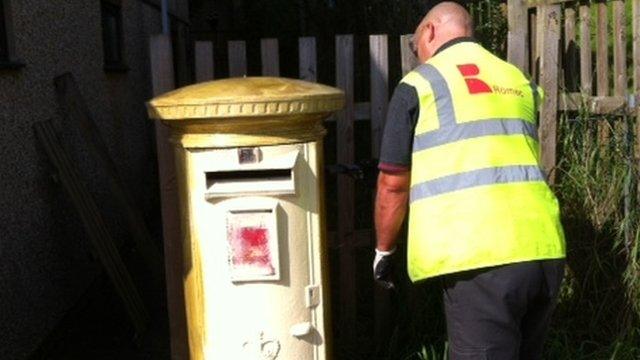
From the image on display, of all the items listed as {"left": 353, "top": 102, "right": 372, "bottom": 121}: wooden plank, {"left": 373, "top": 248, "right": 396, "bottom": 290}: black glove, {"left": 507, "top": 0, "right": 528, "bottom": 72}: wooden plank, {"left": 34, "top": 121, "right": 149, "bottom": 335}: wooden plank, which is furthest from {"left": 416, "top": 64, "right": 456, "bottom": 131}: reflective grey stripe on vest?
{"left": 34, "top": 121, "right": 149, "bottom": 335}: wooden plank

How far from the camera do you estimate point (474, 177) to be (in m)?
2.72

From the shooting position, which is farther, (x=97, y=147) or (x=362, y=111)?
(x=97, y=147)

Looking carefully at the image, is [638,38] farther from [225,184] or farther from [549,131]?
[225,184]

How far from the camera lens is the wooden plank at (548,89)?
4266 mm

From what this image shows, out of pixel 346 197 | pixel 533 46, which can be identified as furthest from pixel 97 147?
pixel 533 46

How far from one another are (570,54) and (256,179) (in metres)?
2.63

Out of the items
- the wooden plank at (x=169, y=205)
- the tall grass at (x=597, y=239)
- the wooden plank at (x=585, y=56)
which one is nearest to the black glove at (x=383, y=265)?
the wooden plank at (x=169, y=205)

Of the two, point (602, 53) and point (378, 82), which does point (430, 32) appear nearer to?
point (378, 82)

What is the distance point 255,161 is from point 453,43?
874 millimetres

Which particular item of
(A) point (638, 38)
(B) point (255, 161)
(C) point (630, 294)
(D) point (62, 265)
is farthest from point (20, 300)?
(A) point (638, 38)

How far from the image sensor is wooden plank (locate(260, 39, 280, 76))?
3.98 m

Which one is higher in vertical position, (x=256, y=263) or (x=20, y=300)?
(x=256, y=263)

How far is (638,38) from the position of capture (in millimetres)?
4453

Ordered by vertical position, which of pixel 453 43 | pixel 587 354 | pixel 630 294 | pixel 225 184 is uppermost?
pixel 453 43
